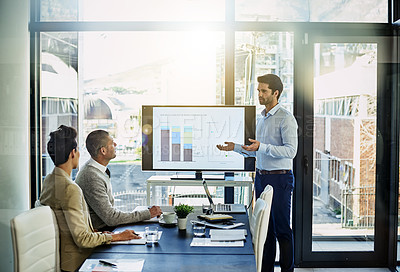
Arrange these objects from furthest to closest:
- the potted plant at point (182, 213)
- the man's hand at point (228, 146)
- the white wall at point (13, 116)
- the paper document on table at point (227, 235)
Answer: the man's hand at point (228, 146)
the white wall at point (13, 116)
the potted plant at point (182, 213)
the paper document on table at point (227, 235)

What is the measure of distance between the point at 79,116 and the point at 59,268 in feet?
6.52

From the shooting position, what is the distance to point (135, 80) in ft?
14.5

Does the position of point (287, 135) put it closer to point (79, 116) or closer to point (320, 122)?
point (320, 122)

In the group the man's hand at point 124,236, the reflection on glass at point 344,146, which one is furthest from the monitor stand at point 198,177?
the man's hand at point 124,236

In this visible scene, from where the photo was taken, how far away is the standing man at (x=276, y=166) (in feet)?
13.1

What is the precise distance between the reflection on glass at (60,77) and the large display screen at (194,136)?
750 millimetres

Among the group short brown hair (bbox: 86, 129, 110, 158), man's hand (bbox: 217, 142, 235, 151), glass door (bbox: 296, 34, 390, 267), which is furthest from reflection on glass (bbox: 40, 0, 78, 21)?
glass door (bbox: 296, 34, 390, 267)

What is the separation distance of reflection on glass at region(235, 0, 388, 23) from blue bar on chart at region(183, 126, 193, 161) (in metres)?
1.17

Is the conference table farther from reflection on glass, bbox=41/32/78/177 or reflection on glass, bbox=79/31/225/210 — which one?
reflection on glass, bbox=41/32/78/177

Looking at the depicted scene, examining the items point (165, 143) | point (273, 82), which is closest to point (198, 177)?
point (165, 143)

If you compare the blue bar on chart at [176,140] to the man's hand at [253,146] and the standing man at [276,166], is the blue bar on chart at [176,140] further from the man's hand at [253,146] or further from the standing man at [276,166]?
the man's hand at [253,146]

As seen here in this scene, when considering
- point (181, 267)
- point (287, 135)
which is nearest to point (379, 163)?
point (287, 135)

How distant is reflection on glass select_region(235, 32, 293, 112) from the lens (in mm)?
4406

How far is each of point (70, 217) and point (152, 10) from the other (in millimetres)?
2480
